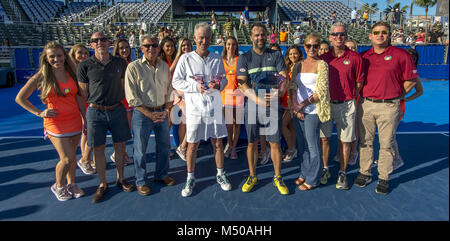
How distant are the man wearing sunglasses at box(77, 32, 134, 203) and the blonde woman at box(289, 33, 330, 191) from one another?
7.88 ft

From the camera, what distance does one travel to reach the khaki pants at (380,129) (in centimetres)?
383

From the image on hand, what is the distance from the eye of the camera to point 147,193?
3.94 metres

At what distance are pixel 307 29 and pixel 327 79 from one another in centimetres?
2297

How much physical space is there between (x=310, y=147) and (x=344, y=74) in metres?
1.11

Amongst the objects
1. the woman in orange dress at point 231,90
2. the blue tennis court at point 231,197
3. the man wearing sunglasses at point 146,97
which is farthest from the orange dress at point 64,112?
the woman in orange dress at point 231,90

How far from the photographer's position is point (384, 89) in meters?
3.79

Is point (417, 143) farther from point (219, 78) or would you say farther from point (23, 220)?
point (23, 220)

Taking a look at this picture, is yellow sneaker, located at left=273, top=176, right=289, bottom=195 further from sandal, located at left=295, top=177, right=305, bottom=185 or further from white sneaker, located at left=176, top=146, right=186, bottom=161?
white sneaker, located at left=176, top=146, right=186, bottom=161

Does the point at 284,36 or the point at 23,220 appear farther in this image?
the point at 284,36

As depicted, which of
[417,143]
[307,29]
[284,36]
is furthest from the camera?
[307,29]

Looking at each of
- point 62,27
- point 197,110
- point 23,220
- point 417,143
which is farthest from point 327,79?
point 62,27

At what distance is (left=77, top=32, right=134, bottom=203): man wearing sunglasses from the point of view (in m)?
3.61

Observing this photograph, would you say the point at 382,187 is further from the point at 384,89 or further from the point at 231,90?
the point at 231,90

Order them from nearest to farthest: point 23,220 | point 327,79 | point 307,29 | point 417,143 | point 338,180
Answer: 1. point 23,220
2. point 327,79
3. point 338,180
4. point 417,143
5. point 307,29
